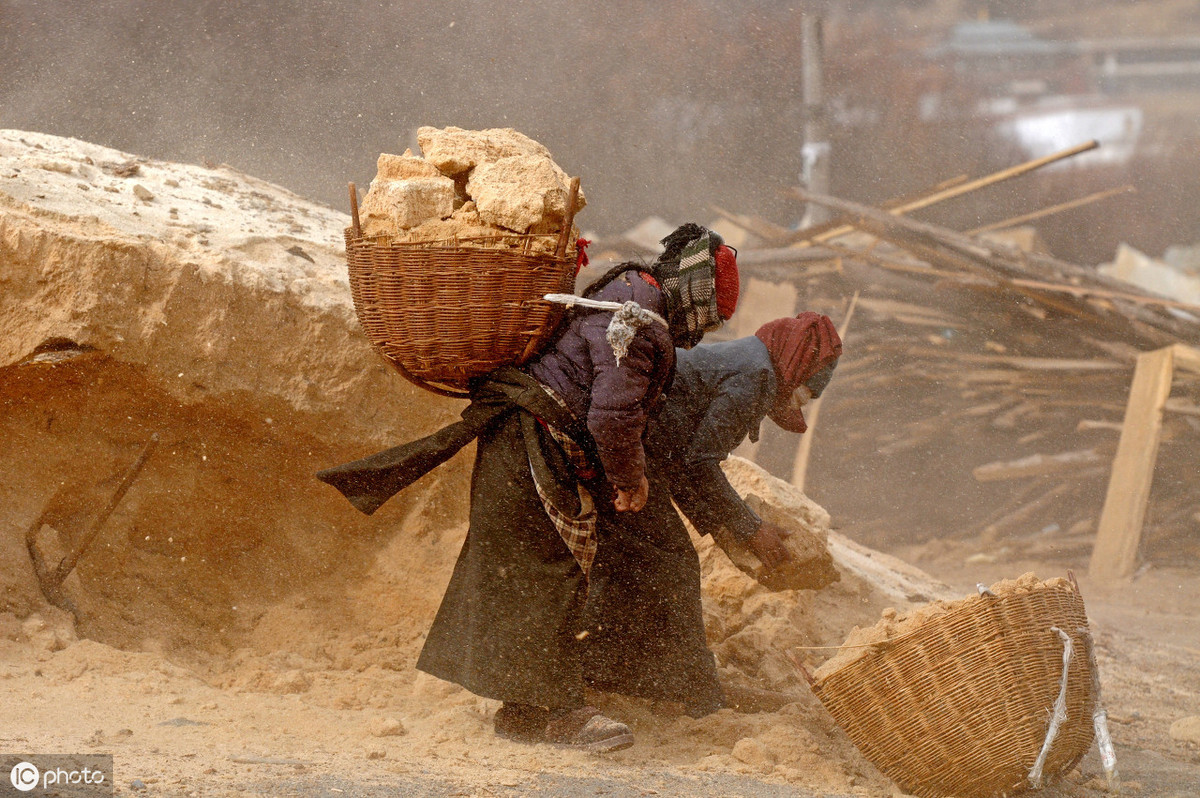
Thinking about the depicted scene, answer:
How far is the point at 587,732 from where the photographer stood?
106 inches

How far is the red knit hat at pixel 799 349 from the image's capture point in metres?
3.48

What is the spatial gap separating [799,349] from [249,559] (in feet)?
7.40

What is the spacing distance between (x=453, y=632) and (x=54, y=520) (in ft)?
5.38

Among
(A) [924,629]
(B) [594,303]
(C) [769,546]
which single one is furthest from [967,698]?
(B) [594,303]

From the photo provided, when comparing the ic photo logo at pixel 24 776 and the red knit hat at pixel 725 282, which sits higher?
the red knit hat at pixel 725 282

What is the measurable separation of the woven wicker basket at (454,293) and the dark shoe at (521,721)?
100cm

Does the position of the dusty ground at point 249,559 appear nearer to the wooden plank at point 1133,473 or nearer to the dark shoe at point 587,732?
the dark shoe at point 587,732

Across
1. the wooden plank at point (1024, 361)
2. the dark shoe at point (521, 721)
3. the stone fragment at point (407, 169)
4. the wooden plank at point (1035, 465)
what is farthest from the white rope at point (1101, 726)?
the wooden plank at point (1024, 361)

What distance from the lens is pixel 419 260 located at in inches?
97.7

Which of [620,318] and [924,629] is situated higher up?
[620,318]

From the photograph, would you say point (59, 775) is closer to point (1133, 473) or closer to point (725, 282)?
point (725, 282)

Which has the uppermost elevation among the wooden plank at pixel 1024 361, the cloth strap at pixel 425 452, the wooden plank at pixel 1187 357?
the cloth strap at pixel 425 452

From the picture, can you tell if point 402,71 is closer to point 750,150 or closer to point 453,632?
point 750,150

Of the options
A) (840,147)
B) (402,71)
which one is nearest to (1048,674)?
(402,71)
